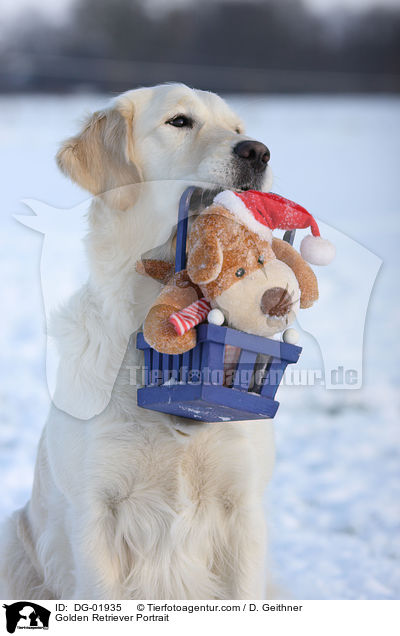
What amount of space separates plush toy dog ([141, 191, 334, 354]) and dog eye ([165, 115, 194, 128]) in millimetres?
341

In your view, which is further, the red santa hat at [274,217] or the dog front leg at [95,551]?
the dog front leg at [95,551]

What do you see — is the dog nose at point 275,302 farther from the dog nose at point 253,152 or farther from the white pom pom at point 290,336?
the dog nose at point 253,152

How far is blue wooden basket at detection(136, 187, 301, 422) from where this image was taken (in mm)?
1068

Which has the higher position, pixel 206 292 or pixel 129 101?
pixel 129 101

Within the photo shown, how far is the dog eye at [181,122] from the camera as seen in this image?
1.42 meters

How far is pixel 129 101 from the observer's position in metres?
1.46

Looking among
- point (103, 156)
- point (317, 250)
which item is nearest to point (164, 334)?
point (317, 250)

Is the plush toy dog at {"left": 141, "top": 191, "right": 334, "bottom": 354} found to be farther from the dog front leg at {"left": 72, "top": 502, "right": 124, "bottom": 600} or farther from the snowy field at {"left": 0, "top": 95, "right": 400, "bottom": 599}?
the dog front leg at {"left": 72, "top": 502, "right": 124, "bottom": 600}

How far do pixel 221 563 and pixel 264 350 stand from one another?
0.58 m
